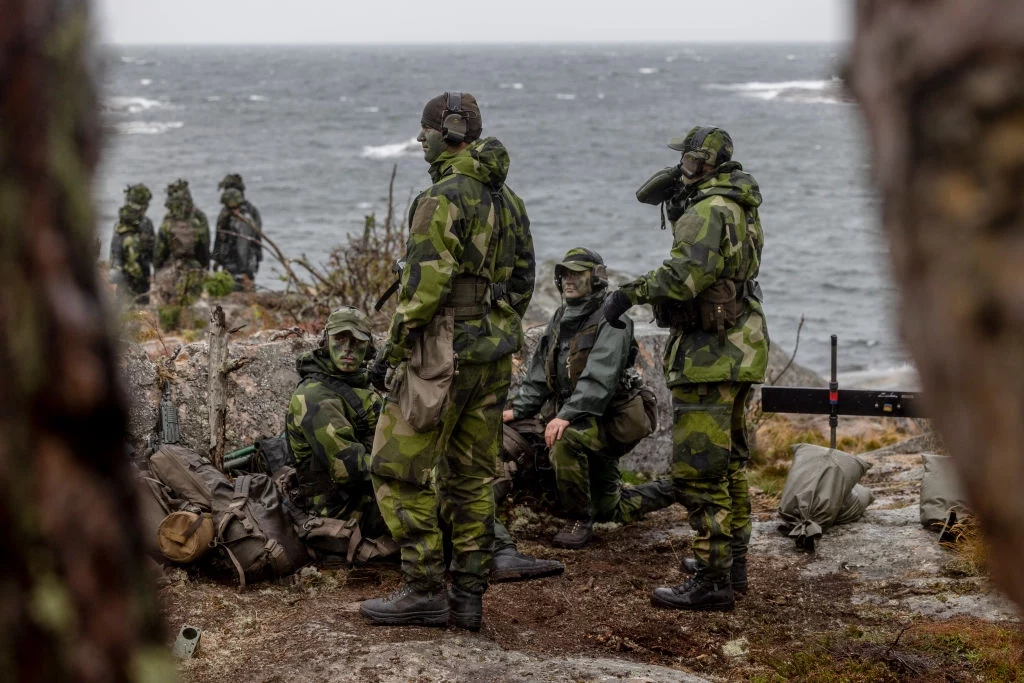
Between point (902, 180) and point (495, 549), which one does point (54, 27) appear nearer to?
point (902, 180)

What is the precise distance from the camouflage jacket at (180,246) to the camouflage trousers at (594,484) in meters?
9.73

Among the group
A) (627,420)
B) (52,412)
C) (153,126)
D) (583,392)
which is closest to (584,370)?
(583,392)

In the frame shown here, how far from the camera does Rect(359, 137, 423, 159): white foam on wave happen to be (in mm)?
53756

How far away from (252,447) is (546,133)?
55148mm

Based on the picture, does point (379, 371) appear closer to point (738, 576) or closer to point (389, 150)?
point (738, 576)

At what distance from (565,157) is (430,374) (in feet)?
155

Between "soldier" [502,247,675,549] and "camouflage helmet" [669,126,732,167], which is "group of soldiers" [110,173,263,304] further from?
"camouflage helmet" [669,126,732,167]

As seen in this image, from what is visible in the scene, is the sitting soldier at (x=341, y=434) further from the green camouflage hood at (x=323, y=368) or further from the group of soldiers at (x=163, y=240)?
the group of soldiers at (x=163, y=240)

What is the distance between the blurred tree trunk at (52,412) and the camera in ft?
3.62

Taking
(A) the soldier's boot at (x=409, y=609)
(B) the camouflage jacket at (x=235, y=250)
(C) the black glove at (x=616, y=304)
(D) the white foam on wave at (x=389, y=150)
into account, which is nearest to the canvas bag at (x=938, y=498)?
(C) the black glove at (x=616, y=304)

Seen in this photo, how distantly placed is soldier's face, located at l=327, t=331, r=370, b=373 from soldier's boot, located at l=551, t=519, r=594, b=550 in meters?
1.73

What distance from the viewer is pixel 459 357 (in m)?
5.16

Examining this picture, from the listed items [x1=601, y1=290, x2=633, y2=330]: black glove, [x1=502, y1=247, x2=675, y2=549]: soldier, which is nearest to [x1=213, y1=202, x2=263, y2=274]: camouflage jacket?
[x1=502, y1=247, x2=675, y2=549]: soldier

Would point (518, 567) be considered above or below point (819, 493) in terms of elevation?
below
